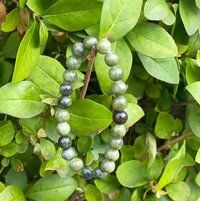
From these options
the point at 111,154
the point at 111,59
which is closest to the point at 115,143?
the point at 111,154

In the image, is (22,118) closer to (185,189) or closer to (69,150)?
(69,150)

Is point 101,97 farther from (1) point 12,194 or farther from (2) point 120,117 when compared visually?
(1) point 12,194

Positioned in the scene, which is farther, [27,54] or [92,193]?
[92,193]

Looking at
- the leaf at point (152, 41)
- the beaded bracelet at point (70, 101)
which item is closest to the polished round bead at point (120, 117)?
the beaded bracelet at point (70, 101)

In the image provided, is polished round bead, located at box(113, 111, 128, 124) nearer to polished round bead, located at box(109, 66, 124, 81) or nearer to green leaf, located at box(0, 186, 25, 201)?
polished round bead, located at box(109, 66, 124, 81)

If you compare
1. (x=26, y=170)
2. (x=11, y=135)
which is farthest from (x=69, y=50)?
(x=26, y=170)

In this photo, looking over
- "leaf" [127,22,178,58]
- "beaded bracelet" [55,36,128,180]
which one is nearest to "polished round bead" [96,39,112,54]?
"beaded bracelet" [55,36,128,180]
